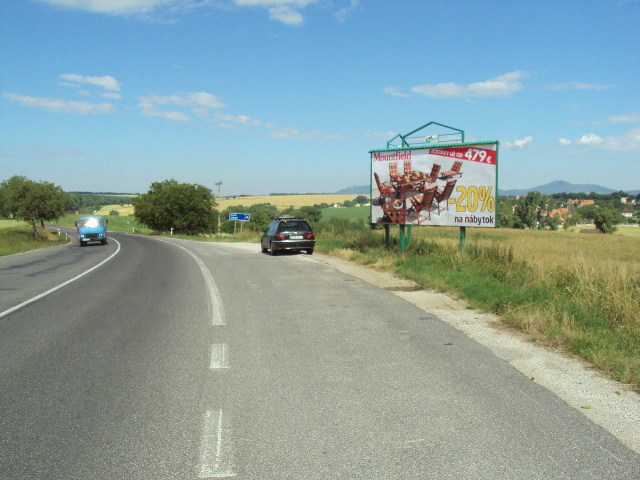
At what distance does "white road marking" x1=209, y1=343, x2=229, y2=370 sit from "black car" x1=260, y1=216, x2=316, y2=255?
16015 millimetres

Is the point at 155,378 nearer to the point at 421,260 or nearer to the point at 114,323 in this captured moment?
the point at 114,323

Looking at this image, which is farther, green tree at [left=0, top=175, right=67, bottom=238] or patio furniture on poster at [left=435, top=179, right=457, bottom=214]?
green tree at [left=0, top=175, right=67, bottom=238]

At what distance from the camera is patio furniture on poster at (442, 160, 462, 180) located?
1716 cm

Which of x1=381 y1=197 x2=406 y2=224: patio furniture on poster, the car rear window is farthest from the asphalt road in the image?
the car rear window

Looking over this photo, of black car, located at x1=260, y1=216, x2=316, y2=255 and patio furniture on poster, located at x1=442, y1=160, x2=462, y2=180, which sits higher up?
patio furniture on poster, located at x1=442, y1=160, x2=462, y2=180

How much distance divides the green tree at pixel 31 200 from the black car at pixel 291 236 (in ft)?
126

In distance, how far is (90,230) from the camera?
37469 millimetres

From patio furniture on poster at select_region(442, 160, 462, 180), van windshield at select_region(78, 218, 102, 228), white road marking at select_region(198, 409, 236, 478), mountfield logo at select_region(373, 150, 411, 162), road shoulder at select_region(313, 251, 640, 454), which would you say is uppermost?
mountfield logo at select_region(373, 150, 411, 162)

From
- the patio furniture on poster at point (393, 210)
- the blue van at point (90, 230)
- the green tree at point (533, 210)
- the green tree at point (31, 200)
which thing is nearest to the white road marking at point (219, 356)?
the patio furniture on poster at point (393, 210)

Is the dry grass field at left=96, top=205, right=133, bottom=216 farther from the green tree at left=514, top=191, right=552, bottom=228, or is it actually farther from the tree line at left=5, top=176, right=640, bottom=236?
the green tree at left=514, top=191, right=552, bottom=228

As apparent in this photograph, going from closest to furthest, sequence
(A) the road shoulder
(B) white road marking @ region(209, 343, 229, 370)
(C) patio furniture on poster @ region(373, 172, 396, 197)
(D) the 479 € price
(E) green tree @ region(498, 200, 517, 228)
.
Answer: (A) the road shoulder, (B) white road marking @ region(209, 343, 229, 370), (D) the 479 € price, (C) patio furniture on poster @ region(373, 172, 396, 197), (E) green tree @ region(498, 200, 517, 228)

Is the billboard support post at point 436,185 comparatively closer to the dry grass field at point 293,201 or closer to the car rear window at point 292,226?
the car rear window at point 292,226

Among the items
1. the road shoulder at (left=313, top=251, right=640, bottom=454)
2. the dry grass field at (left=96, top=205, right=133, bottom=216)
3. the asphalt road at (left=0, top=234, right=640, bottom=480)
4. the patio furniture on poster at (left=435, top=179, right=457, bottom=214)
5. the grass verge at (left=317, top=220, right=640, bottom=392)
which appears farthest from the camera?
the dry grass field at (left=96, top=205, right=133, bottom=216)

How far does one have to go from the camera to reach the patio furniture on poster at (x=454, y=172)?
56.3 ft
